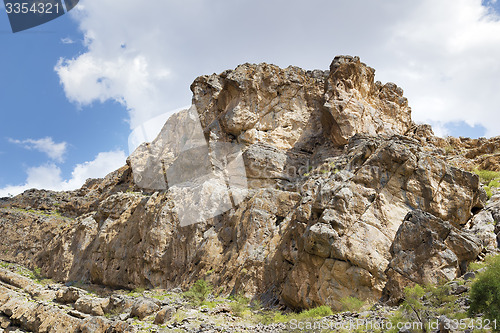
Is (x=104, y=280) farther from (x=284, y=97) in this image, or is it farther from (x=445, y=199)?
(x=445, y=199)

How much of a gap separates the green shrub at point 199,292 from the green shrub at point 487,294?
1558 cm

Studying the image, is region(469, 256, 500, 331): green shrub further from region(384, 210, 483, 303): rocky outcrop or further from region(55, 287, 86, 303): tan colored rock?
region(55, 287, 86, 303): tan colored rock

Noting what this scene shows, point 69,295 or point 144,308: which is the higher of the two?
point 69,295

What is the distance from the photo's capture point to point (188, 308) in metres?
22.2

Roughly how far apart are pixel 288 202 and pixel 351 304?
11853 millimetres

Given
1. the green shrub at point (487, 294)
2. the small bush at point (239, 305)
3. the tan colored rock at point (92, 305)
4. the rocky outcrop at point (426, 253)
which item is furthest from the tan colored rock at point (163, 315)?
the green shrub at point (487, 294)

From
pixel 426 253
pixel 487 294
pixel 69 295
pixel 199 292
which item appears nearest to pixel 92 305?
pixel 69 295

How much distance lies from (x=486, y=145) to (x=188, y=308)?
32812 millimetres

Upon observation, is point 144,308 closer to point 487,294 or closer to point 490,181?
point 487,294

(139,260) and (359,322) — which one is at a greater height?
(139,260)

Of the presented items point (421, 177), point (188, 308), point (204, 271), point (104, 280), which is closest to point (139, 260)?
point (104, 280)

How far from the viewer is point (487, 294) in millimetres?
12086

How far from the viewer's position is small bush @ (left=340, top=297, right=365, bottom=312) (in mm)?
16800

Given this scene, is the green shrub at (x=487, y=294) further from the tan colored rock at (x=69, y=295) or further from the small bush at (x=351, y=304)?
the tan colored rock at (x=69, y=295)
